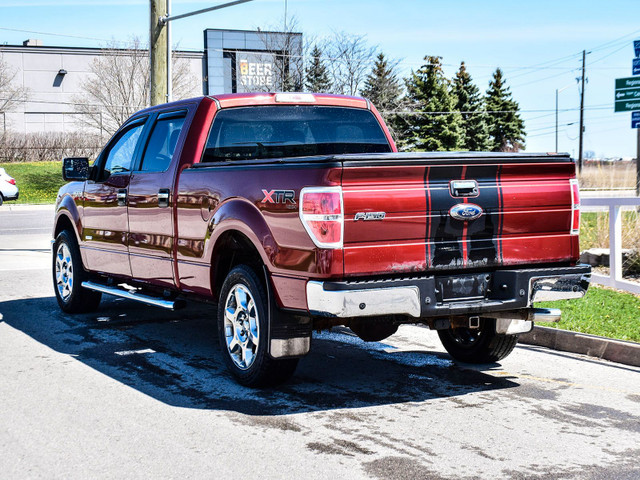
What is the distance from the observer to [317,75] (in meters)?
45.1

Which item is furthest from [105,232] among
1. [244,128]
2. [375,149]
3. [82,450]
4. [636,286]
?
[636,286]

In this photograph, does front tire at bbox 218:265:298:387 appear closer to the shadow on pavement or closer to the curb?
the shadow on pavement

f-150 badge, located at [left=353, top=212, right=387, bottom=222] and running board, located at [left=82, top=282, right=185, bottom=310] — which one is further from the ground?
f-150 badge, located at [left=353, top=212, right=387, bottom=222]

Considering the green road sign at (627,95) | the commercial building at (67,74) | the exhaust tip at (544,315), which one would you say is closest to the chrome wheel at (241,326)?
the exhaust tip at (544,315)

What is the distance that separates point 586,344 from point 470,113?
68864 mm

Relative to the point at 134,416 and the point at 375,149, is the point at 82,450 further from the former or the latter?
the point at 375,149

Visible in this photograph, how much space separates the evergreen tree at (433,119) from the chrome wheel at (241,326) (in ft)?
185

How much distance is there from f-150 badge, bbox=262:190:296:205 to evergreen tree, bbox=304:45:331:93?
1548 inches

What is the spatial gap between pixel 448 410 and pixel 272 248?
1613 mm

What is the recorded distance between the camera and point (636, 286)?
9.70m

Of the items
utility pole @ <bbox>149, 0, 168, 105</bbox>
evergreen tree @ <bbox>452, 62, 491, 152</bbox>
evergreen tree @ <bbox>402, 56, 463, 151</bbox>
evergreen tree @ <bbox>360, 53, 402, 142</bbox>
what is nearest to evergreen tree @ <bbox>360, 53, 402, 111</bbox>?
evergreen tree @ <bbox>360, 53, 402, 142</bbox>

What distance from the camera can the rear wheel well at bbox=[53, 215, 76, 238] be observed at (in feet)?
31.3

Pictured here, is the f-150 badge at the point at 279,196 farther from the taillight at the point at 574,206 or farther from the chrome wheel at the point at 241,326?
the taillight at the point at 574,206

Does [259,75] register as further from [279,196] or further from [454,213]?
[454,213]
